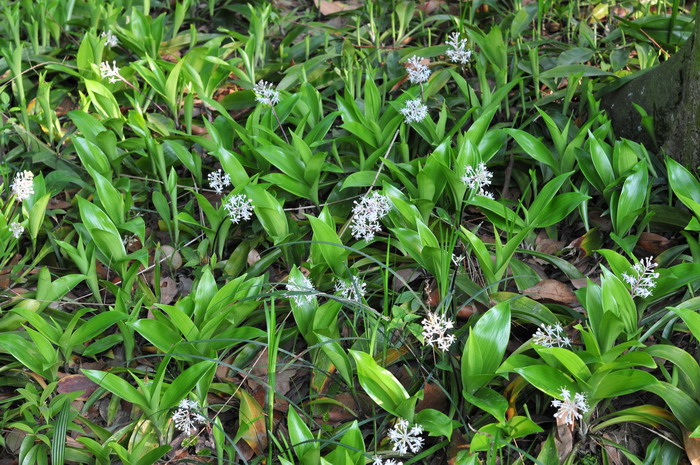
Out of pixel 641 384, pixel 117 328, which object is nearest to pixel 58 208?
pixel 117 328

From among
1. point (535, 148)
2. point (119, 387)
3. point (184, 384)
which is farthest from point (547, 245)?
point (119, 387)

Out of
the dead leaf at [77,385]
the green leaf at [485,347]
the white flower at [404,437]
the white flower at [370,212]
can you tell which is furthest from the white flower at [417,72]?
→ the dead leaf at [77,385]

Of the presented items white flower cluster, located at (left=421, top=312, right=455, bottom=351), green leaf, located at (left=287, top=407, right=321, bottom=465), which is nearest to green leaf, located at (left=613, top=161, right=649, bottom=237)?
white flower cluster, located at (left=421, top=312, right=455, bottom=351)

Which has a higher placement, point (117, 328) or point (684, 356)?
A: point (684, 356)

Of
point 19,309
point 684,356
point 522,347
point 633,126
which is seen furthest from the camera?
point 633,126

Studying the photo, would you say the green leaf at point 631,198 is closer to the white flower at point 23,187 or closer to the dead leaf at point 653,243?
the dead leaf at point 653,243

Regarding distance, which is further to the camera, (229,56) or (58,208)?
(229,56)

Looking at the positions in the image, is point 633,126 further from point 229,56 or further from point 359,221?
point 229,56

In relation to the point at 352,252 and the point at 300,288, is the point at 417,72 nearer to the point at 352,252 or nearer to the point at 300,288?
the point at 352,252
